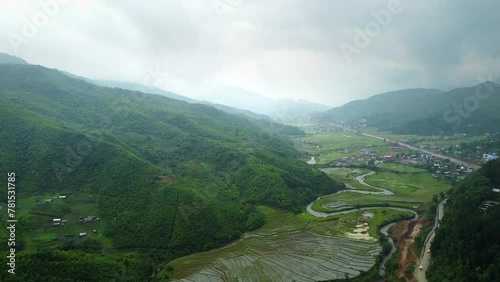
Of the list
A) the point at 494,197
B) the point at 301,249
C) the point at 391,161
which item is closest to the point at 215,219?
the point at 301,249

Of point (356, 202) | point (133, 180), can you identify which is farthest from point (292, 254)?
point (133, 180)

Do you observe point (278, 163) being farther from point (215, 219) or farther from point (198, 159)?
point (215, 219)

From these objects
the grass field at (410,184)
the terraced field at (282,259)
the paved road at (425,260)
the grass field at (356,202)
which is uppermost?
the grass field at (410,184)

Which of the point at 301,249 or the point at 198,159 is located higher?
the point at 198,159

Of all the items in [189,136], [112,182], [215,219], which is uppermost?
[189,136]

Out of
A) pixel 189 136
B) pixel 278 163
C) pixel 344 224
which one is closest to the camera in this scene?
pixel 344 224

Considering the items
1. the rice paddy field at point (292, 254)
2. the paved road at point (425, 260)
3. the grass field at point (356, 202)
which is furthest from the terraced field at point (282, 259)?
the grass field at point (356, 202)

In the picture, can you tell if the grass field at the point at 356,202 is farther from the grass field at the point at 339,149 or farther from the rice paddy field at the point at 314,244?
the grass field at the point at 339,149
